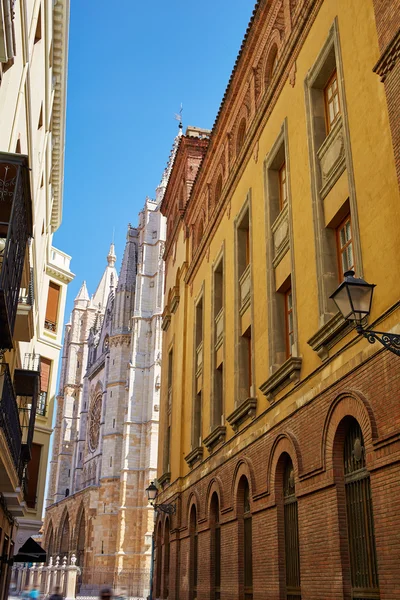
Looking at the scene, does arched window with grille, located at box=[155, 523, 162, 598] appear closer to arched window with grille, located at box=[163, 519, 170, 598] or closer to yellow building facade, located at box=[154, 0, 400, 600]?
arched window with grille, located at box=[163, 519, 170, 598]

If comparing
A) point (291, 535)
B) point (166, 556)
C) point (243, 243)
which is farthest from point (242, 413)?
point (166, 556)

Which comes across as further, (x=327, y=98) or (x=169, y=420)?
(x=169, y=420)

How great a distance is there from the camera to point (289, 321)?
12539 millimetres

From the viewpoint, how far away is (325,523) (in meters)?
9.23

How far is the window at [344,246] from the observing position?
10.0 m

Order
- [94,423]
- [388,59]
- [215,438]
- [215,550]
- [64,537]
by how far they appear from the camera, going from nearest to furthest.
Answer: [388,59] < [215,550] < [215,438] < [64,537] < [94,423]

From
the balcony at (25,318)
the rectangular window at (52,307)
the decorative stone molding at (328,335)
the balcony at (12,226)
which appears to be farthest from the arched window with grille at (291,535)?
the rectangular window at (52,307)

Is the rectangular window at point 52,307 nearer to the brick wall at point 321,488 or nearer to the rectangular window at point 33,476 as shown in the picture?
the rectangular window at point 33,476

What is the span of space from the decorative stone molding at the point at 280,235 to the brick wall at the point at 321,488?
10.9 ft

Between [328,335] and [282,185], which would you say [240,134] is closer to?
[282,185]

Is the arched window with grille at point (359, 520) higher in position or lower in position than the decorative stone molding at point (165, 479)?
lower

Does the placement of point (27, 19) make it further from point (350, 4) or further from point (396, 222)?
point (396, 222)

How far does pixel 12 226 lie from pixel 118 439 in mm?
52938

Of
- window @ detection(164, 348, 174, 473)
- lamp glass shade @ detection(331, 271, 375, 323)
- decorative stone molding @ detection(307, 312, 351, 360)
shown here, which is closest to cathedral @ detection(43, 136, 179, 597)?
window @ detection(164, 348, 174, 473)
